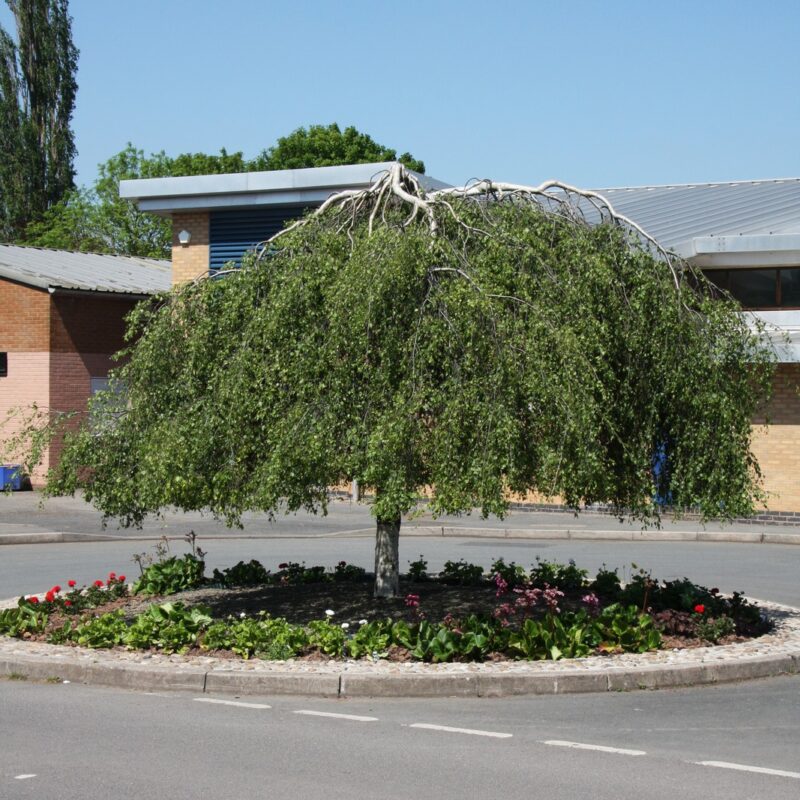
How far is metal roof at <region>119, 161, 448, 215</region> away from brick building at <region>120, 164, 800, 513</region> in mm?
24

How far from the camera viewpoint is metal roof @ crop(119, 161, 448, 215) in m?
30.3

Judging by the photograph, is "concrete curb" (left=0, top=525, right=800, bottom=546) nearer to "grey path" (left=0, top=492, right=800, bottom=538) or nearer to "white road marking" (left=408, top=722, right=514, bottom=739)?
"grey path" (left=0, top=492, right=800, bottom=538)

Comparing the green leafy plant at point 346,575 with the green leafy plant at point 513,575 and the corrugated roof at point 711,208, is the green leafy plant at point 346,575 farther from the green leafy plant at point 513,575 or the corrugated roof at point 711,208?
the corrugated roof at point 711,208

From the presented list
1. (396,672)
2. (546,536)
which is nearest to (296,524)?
(546,536)

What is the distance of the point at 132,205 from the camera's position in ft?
213

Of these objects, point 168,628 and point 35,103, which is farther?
point 35,103

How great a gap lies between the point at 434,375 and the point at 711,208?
22970 mm

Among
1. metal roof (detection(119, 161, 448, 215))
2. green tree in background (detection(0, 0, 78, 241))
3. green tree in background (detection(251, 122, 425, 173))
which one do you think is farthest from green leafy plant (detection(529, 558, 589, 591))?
green tree in background (detection(0, 0, 78, 241))

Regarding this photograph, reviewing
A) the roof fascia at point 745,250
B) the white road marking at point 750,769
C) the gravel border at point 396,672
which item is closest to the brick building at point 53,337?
the roof fascia at point 745,250

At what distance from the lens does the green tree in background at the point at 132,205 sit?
59.8m

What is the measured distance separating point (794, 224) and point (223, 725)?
70.1 ft

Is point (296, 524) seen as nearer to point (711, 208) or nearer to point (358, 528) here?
point (358, 528)

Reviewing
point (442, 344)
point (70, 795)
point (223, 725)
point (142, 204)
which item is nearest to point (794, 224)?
point (142, 204)

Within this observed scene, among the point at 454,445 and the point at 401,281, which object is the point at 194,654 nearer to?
the point at 454,445
